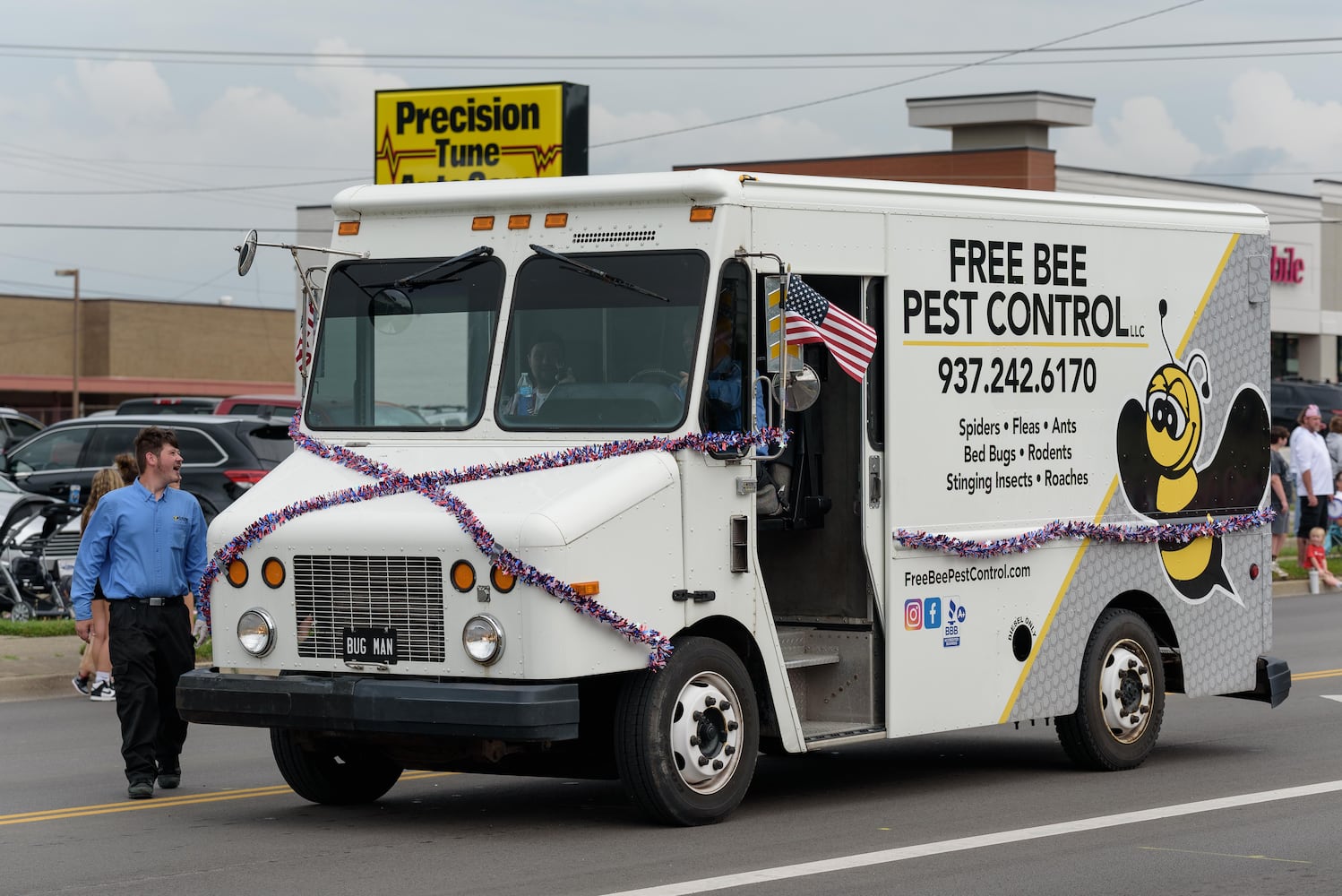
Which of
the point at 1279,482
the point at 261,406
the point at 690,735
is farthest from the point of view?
the point at 261,406

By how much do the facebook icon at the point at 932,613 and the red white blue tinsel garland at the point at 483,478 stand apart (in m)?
1.44

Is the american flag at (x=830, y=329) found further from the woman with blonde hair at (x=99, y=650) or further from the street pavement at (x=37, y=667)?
the street pavement at (x=37, y=667)

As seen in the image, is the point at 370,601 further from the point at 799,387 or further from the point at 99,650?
the point at 99,650

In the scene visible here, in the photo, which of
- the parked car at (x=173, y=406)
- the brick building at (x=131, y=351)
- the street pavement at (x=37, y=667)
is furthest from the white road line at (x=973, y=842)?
the brick building at (x=131, y=351)

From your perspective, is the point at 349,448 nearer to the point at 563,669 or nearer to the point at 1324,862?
the point at 563,669

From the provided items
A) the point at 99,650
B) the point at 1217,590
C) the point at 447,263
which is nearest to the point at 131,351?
the point at 99,650

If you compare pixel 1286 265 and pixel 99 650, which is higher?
pixel 1286 265

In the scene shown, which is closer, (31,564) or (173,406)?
(31,564)

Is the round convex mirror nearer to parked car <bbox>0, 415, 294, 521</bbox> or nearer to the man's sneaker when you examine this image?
the man's sneaker

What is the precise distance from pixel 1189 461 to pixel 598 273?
3.95m

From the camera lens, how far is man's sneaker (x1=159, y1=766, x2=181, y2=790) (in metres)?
10.6

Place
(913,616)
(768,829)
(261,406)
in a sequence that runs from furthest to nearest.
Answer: (261,406)
(913,616)
(768,829)

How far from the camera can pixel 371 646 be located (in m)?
8.87

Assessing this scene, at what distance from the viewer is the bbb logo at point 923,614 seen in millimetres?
9984
